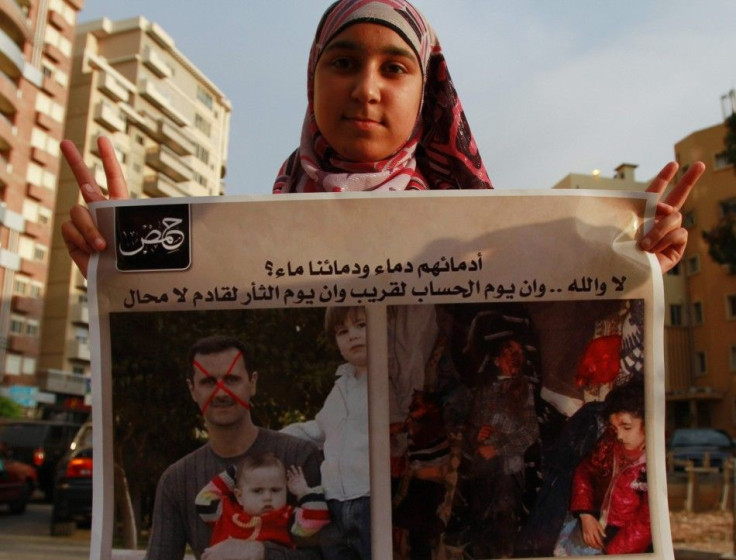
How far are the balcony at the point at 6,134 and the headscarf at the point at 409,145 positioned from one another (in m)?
Result: 29.1

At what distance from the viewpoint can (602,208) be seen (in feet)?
3.92

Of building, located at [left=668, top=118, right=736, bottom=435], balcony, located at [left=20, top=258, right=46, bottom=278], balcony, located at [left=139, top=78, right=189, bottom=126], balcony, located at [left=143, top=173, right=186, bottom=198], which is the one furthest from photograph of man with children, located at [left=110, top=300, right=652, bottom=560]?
balcony, located at [left=139, top=78, right=189, bottom=126]

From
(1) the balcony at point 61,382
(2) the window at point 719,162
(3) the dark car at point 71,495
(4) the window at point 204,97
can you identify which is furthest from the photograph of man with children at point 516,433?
(4) the window at point 204,97

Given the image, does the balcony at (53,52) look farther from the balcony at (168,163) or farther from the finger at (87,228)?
the finger at (87,228)

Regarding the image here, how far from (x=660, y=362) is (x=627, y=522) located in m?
0.27

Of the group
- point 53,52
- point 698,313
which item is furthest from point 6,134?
point 698,313

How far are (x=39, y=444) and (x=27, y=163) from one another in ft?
64.7

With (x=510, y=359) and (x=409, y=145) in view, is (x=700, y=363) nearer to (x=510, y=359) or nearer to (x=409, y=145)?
(x=409, y=145)

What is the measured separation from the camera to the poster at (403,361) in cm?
114

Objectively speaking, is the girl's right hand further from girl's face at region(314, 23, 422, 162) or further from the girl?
→ girl's face at region(314, 23, 422, 162)

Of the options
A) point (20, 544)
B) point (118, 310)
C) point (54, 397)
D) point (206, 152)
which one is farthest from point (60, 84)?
point (118, 310)

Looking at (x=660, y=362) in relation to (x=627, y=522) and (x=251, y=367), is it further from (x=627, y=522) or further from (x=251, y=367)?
(x=251, y=367)

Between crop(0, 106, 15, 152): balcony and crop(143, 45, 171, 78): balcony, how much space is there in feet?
45.7

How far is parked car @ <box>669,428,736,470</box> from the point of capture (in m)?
13.4
